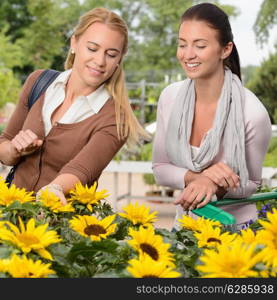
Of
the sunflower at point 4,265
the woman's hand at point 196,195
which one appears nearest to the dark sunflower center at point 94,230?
the sunflower at point 4,265

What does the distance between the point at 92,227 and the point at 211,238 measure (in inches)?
9.0

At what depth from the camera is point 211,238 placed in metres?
1.25

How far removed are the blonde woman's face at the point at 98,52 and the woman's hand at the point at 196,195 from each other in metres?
0.47

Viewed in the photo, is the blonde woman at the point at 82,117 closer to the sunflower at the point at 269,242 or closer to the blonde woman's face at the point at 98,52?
the blonde woman's face at the point at 98,52

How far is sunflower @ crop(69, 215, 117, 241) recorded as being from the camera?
4.01 feet

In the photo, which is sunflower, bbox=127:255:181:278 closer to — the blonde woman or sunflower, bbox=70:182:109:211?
sunflower, bbox=70:182:109:211

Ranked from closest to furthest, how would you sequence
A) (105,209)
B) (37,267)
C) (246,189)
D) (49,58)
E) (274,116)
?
(37,267), (105,209), (246,189), (274,116), (49,58)

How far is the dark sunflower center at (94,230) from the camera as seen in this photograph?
1.23 m

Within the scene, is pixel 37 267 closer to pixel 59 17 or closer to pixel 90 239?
pixel 90 239

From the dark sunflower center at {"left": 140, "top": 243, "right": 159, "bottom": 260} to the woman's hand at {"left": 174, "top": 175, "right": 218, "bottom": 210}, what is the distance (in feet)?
1.85

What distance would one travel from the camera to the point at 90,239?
3.85 ft

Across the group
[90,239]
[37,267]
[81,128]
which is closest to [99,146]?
[81,128]

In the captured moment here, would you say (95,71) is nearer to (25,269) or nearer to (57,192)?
(57,192)
